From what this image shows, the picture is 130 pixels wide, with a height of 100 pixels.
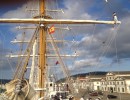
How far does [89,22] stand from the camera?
81.3 ft

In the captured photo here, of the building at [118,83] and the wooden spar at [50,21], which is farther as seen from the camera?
the building at [118,83]

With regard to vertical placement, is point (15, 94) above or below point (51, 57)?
below

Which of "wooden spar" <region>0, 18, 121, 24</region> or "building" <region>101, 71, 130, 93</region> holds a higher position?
"wooden spar" <region>0, 18, 121, 24</region>

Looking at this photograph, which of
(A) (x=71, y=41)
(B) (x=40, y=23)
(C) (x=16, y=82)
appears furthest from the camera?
(A) (x=71, y=41)

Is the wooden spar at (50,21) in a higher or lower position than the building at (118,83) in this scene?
higher

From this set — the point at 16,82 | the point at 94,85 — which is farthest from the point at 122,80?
the point at 16,82

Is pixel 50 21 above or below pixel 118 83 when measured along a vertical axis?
above

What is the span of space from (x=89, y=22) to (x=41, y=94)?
8445mm

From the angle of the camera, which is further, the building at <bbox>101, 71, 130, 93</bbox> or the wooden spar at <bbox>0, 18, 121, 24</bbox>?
the building at <bbox>101, 71, 130, 93</bbox>

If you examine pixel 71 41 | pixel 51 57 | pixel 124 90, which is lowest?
pixel 124 90

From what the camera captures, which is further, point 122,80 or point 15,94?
point 122,80

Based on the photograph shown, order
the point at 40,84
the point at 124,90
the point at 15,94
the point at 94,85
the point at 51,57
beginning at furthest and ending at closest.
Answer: the point at 94,85 < the point at 124,90 < the point at 51,57 < the point at 40,84 < the point at 15,94

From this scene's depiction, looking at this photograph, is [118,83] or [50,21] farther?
[118,83]

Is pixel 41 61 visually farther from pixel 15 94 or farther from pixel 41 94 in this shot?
pixel 15 94
